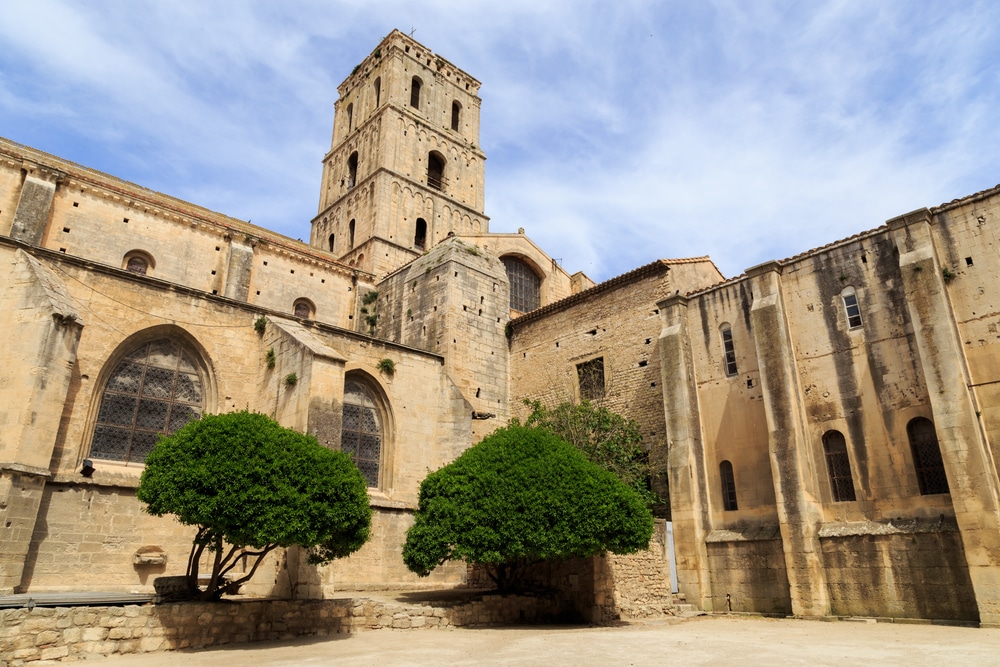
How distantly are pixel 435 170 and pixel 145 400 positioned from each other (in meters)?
21.1

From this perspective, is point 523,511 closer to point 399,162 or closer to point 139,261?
point 139,261

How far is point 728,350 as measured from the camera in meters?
16.0

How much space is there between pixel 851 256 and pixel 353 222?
21.1 metres

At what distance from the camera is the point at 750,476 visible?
48.6 ft

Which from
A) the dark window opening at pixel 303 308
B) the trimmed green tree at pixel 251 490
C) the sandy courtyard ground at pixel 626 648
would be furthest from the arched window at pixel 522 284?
the trimmed green tree at pixel 251 490

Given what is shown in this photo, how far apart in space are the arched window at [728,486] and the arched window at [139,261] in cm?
1691


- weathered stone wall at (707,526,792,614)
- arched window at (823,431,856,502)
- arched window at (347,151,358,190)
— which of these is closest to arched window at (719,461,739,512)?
weathered stone wall at (707,526,792,614)

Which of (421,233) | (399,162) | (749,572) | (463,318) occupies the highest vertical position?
(399,162)

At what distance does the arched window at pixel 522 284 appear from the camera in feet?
83.2

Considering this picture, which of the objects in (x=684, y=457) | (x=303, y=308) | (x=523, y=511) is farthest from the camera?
(x=303, y=308)

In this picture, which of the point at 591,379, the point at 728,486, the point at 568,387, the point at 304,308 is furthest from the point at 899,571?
the point at 304,308

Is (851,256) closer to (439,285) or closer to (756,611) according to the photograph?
(756,611)

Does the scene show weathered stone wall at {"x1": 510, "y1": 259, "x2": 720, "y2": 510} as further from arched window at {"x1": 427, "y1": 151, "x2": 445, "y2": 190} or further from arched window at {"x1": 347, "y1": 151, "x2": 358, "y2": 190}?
arched window at {"x1": 347, "y1": 151, "x2": 358, "y2": 190}

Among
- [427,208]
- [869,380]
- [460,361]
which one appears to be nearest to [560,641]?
[869,380]
